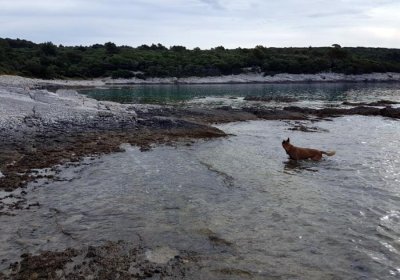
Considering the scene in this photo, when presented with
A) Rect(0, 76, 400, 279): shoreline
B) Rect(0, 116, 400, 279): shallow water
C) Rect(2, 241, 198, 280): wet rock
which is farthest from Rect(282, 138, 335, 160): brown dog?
Rect(2, 241, 198, 280): wet rock

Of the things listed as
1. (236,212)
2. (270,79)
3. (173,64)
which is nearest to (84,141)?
(236,212)

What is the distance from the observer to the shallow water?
8.07 meters

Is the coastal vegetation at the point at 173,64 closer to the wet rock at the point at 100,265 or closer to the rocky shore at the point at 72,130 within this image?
the rocky shore at the point at 72,130

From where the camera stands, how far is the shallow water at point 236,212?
8070 mm

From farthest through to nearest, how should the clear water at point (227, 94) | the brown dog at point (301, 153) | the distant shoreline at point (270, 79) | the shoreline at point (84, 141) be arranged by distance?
the distant shoreline at point (270, 79) < the clear water at point (227, 94) < the brown dog at point (301, 153) < the shoreline at point (84, 141)

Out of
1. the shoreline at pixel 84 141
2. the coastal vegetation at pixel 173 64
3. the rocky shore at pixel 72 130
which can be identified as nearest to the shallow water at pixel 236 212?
the shoreline at pixel 84 141

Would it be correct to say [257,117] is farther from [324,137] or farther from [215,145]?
[215,145]

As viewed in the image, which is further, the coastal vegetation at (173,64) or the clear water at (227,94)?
the coastal vegetation at (173,64)

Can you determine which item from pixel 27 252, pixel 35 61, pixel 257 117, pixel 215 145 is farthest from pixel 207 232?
pixel 35 61

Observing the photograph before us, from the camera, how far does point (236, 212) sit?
10664 mm

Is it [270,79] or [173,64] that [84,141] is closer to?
[270,79]

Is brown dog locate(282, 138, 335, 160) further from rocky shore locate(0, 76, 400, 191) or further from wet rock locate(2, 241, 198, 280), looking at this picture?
wet rock locate(2, 241, 198, 280)

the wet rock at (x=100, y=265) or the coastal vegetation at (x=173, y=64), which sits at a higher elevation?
the coastal vegetation at (x=173, y=64)

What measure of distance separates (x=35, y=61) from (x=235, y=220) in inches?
3228
